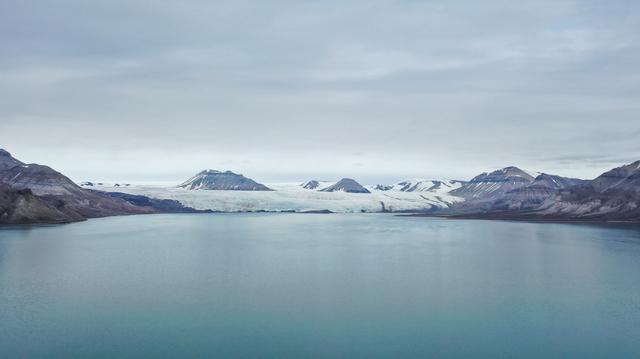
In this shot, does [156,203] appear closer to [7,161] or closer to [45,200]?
Answer: [7,161]

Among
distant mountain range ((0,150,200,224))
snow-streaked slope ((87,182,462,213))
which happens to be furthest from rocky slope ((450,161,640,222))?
distant mountain range ((0,150,200,224))

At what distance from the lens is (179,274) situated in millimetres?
33938

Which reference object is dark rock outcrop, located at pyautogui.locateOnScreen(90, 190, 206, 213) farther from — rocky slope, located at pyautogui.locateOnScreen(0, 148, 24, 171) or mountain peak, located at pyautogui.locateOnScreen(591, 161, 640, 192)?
mountain peak, located at pyautogui.locateOnScreen(591, 161, 640, 192)

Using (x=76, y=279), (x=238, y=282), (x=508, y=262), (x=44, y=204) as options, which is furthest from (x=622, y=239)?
(x=44, y=204)

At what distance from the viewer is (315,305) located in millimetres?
24781

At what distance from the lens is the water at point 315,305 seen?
18812 mm

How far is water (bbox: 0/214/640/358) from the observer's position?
18.8 meters

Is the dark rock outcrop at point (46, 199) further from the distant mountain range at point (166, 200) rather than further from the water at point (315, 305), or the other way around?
the water at point (315, 305)

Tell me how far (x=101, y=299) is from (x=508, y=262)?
97.5 ft

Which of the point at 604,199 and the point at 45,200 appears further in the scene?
the point at 604,199

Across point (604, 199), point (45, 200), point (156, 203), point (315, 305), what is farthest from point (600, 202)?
point (315, 305)

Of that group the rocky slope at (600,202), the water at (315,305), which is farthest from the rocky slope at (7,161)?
the rocky slope at (600,202)

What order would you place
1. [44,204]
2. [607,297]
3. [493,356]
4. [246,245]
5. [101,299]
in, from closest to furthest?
[493,356] < [101,299] < [607,297] < [246,245] < [44,204]

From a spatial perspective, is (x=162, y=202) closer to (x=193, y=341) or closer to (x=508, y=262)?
(x=508, y=262)
